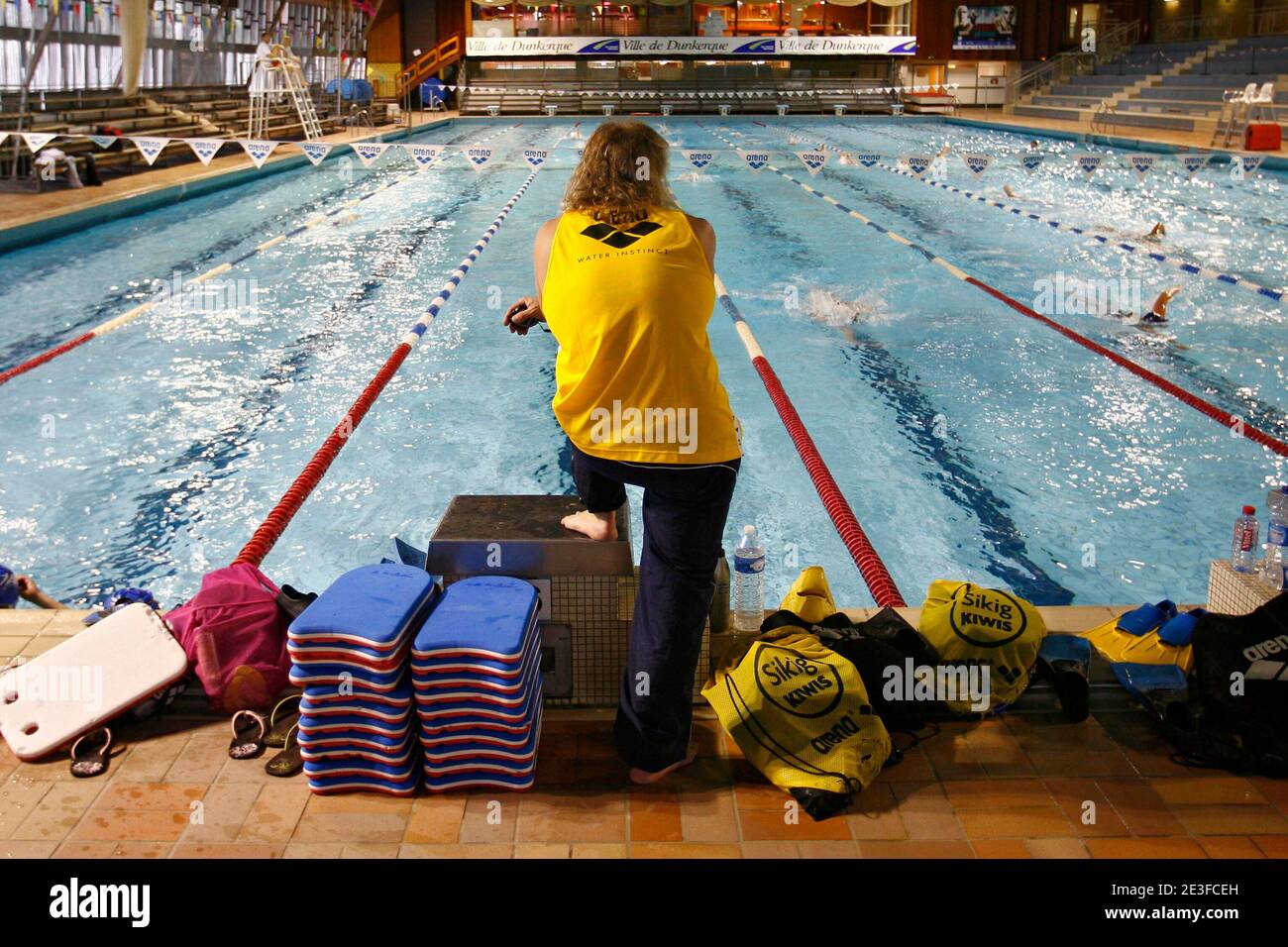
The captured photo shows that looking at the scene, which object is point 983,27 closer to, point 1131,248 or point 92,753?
point 1131,248

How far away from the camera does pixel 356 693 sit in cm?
214

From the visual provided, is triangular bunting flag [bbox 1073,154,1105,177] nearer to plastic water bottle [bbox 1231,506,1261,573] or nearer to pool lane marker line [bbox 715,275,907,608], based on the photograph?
pool lane marker line [bbox 715,275,907,608]

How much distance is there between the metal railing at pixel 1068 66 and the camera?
28.8m

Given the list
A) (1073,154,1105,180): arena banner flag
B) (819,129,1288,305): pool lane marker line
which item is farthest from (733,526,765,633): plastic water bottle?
(1073,154,1105,180): arena banner flag

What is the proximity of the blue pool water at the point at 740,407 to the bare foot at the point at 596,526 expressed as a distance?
1.89 metres

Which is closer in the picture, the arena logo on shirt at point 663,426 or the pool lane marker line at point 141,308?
the arena logo on shirt at point 663,426

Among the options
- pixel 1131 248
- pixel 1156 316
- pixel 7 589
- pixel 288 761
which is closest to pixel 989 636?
pixel 288 761

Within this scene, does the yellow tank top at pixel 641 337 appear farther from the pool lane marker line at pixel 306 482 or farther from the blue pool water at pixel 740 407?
the blue pool water at pixel 740 407

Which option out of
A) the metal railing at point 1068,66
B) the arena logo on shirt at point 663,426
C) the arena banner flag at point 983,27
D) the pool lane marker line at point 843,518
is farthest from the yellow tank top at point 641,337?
the arena banner flag at point 983,27

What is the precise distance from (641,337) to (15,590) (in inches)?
90.1
